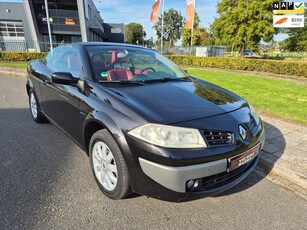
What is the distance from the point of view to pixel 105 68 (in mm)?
2855

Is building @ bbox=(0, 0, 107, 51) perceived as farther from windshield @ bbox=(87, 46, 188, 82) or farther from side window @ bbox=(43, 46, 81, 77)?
windshield @ bbox=(87, 46, 188, 82)

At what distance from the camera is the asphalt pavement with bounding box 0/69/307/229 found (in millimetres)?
2078

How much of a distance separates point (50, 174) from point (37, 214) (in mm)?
709

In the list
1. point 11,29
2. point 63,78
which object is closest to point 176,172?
point 63,78

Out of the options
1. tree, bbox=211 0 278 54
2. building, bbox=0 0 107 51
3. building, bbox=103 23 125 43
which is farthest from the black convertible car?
building, bbox=103 23 125 43

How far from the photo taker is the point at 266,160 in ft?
10.2

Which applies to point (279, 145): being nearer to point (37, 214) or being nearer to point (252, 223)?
point (252, 223)

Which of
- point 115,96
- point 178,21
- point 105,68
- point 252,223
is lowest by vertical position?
point 252,223

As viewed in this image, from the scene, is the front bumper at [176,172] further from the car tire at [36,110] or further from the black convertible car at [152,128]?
the car tire at [36,110]

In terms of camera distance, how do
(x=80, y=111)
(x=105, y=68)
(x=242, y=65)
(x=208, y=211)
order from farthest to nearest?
1. (x=242, y=65)
2. (x=105, y=68)
3. (x=80, y=111)
4. (x=208, y=211)

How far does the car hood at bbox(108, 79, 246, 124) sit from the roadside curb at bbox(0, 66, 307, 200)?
3.29 ft

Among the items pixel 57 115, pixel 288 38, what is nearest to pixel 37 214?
pixel 57 115

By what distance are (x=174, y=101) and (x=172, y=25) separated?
71.9 metres

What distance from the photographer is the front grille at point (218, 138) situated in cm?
193
